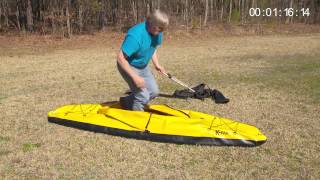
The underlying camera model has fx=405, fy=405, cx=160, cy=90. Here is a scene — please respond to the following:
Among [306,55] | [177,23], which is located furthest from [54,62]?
[177,23]

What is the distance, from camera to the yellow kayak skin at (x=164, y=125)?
18.2ft

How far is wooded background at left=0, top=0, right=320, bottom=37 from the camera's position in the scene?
71.7ft

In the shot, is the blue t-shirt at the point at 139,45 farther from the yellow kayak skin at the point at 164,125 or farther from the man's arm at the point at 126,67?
the yellow kayak skin at the point at 164,125

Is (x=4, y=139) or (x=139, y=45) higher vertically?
(x=139, y=45)

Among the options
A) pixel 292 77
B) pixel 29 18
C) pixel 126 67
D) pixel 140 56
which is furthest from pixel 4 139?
pixel 29 18

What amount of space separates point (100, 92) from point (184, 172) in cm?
455

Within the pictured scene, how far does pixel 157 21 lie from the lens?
5.62 meters

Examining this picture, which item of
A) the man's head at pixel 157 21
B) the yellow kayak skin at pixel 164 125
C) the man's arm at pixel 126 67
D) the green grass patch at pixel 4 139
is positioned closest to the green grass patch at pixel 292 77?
the yellow kayak skin at pixel 164 125

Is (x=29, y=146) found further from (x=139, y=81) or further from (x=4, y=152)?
(x=139, y=81)

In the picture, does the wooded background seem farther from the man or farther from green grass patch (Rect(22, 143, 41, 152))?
green grass patch (Rect(22, 143, 41, 152))

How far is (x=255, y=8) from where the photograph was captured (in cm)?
2761

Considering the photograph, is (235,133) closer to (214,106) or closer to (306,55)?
(214,106)

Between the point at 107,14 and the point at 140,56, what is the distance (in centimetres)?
1826

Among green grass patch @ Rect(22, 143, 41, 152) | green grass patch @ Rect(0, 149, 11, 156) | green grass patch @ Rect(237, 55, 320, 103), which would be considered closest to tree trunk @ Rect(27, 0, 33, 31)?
green grass patch @ Rect(237, 55, 320, 103)
